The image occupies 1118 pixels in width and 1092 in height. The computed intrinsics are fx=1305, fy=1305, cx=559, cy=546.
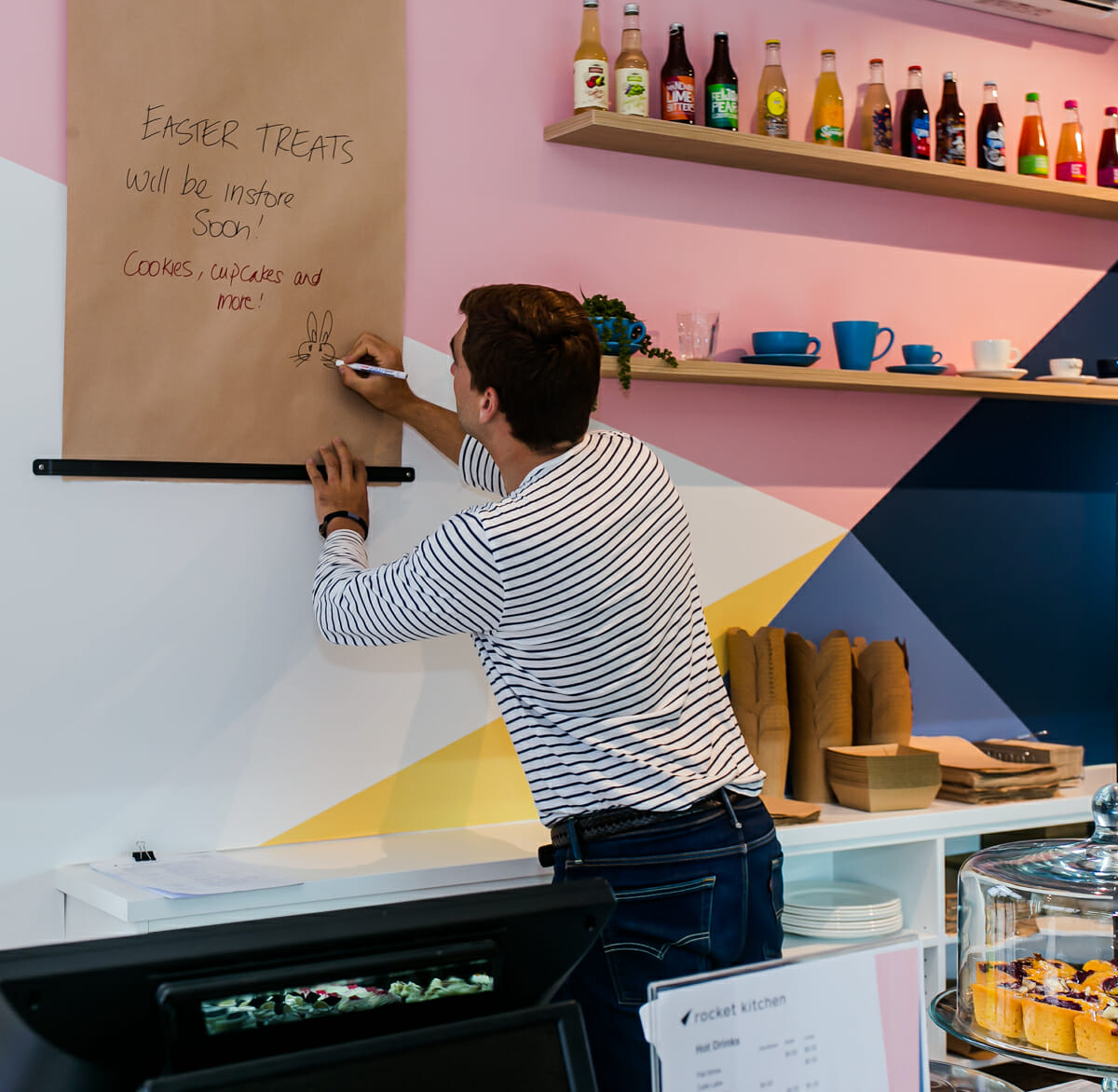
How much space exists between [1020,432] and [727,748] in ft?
5.70

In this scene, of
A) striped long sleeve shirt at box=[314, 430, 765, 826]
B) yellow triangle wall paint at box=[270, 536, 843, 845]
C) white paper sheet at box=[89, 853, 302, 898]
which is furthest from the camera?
yellow triangle wall paint at box=[270, 536, 843, 845]

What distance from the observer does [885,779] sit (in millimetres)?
2699

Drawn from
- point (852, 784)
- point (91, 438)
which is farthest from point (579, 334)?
point (852, 784)

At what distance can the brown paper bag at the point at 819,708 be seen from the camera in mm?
2814

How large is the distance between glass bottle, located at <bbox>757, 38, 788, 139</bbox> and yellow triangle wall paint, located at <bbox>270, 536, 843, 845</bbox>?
1389mm

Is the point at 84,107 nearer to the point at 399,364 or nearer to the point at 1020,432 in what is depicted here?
the point at 399,364

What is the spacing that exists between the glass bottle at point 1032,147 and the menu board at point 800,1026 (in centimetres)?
256

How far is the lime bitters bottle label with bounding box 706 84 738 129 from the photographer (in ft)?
8.93

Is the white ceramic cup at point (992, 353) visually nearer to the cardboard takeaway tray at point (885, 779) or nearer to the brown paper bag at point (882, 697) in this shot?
the brown paper bag at point (882, 697)

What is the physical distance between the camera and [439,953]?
2.81ft

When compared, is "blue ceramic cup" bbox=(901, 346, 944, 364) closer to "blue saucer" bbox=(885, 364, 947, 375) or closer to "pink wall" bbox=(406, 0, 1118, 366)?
"blue saucer" bbox=(885, 364, 947, 375)

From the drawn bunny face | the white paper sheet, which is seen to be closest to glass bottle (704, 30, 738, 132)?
the drawn bunny face

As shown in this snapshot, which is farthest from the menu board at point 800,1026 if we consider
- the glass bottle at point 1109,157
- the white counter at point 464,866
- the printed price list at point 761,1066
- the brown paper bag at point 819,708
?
the glass bottle at point 1109,157

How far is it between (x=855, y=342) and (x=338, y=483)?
1207 millimetres
